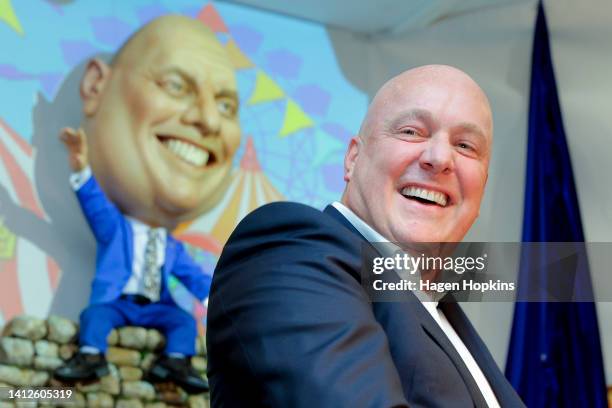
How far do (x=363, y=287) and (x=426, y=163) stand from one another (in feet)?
0.98

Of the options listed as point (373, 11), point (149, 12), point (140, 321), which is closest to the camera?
point (140, 321)

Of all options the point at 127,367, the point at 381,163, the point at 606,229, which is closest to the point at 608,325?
the point at 606,229

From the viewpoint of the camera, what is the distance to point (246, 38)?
393cm

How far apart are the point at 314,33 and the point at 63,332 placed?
6.19 feet

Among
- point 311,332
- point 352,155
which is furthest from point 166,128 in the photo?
point 311,332

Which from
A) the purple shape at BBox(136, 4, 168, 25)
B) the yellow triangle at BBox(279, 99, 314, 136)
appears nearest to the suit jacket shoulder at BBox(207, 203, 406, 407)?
the purple shape at BBox(136, 4, 168, 25)

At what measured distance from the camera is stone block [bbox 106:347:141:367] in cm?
313

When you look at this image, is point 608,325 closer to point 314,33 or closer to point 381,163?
point 314,33

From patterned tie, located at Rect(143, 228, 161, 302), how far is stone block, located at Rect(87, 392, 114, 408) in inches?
15.3

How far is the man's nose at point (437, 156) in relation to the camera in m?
1.28

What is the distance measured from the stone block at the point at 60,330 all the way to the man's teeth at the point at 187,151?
778 millimetres

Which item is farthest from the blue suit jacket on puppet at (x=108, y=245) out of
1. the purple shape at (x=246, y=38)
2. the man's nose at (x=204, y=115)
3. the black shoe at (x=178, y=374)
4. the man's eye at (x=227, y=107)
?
the purple shape at (x=246, y=38)

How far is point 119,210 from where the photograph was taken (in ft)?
10.8

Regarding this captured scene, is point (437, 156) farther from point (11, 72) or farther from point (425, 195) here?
point (11, 72)
